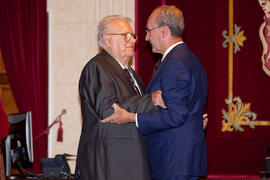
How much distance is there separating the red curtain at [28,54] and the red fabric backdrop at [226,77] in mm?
1730

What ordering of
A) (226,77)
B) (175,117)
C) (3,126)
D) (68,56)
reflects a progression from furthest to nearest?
(68,56) < (226,77) < (3,126) < (175,117)

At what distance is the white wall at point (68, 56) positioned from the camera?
626 cm

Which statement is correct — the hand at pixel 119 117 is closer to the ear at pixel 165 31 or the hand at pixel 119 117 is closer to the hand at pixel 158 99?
the hand at pixel 158 99

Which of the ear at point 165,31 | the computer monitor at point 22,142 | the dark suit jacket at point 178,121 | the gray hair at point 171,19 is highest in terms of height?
the gray hair at point 171,19

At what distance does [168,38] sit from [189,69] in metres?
0.33

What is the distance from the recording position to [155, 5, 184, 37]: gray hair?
3424 mm

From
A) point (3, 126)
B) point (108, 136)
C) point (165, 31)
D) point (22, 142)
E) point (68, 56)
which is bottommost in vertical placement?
point (22, 142)

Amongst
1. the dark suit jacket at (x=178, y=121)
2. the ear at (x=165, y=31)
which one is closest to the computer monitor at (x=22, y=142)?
the dark suit jacket at (x=178, y=121)

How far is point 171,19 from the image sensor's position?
3.43 meters

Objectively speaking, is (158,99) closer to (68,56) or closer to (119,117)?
(119,117)

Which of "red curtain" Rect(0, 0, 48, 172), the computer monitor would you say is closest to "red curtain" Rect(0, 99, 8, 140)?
the computer monitor

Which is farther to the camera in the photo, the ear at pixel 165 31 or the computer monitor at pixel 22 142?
the computer monitor at pixel 22 142

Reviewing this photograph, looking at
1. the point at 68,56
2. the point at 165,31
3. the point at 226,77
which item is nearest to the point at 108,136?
the point at 165,31

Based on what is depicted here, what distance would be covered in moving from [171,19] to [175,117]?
706 millimetres
